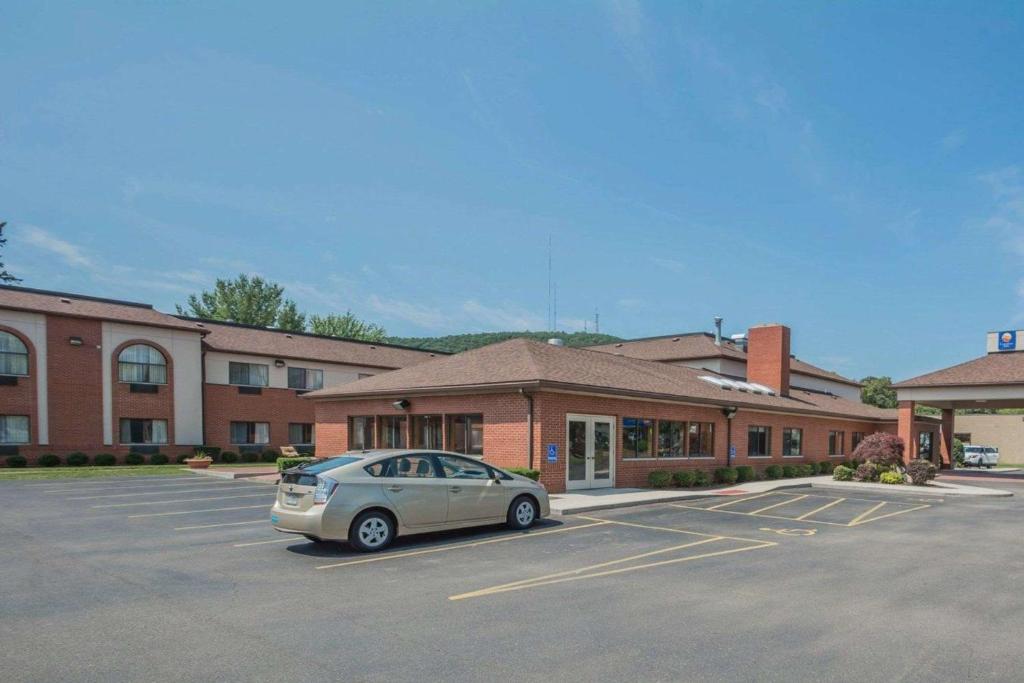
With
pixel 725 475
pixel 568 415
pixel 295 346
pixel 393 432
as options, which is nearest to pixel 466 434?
pixel 568 415

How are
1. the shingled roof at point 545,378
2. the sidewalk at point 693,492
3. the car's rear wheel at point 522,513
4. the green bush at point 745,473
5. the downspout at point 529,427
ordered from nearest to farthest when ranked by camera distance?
the car's rear wheel at point 522,513
the sidewalk at point 693,492
the downspout at point 529,427
the shingled roof at point 545,378
the green bush at point 745,473

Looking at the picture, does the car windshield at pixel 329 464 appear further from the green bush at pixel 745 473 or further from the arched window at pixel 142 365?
the arched window at pixel 142 365

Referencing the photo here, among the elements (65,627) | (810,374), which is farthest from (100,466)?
(810,374)

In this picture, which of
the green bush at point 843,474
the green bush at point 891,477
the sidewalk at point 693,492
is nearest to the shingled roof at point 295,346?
the sidewalk at point 693,492

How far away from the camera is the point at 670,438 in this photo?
2231cm

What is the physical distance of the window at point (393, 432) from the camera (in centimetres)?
2159

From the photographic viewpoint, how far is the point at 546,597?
7.57 meters

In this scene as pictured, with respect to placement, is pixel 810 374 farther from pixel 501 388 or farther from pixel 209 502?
pixel 209 502

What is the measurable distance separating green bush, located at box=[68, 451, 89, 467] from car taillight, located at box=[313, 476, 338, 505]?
26.4m

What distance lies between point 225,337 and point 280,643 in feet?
116

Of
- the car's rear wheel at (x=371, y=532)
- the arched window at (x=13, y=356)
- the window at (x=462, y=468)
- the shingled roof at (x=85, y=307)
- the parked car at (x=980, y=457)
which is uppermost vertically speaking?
the shingled roof at (x=85, y=307)

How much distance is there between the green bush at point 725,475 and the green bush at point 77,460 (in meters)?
27.9

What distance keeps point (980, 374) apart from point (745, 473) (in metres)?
17.1

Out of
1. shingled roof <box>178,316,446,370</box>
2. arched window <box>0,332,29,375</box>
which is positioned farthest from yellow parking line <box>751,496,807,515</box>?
arched window <box>0,332,29,375</box>
